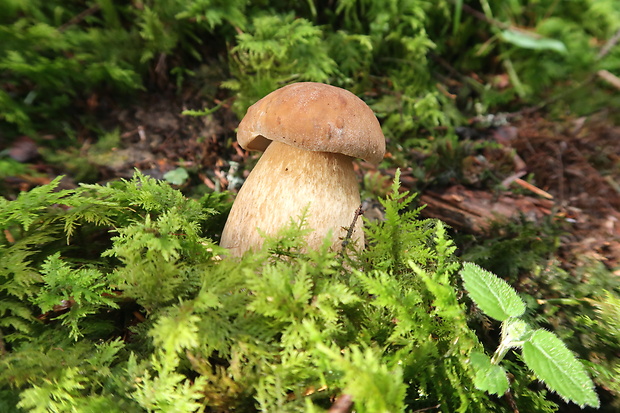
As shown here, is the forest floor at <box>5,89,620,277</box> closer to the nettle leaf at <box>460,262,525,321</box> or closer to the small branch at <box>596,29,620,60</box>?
the small branch at <box>596,29,620,60</box>

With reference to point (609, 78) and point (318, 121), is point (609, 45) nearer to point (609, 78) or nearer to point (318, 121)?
point (609, 78)

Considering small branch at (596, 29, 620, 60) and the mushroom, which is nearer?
the mushroom

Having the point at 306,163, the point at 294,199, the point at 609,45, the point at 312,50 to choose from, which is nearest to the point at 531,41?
the point at 609,45

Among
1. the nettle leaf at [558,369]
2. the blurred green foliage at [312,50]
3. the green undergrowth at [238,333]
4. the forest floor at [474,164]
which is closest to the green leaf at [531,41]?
the blurred green foliage at [312,50]

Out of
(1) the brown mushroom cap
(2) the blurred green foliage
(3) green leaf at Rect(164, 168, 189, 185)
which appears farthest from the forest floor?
(1) the brown mushroom cap

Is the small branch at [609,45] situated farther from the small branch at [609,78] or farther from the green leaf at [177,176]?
the green leaf at [177,176]
